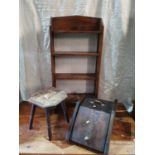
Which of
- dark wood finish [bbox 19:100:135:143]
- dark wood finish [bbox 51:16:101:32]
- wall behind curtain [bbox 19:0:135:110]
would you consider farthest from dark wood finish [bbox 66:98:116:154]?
dark wood finish [bbox 51:16:101:32]

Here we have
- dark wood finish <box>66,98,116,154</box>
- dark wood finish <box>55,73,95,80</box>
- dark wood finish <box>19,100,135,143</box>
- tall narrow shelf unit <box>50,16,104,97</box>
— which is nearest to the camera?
dark wood finish <box>66,98,116,154</box>

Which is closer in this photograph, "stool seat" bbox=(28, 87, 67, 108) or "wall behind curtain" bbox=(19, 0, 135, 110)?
"stool seat" bbox=(28, 87, 67, 108)

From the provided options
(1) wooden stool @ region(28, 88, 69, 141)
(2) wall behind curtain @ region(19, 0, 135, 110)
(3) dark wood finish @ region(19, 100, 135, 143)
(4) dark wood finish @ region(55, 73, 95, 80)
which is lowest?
(3) dark wood finish @ region(19, 100, 135, 143)

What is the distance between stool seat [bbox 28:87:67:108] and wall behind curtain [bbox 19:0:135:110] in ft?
1.15

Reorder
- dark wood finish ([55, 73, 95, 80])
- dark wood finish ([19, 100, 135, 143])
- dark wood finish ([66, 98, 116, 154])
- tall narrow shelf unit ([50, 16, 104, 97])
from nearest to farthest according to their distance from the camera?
dark wood finish ([66, 98, 116, 154]) → dark wood finish ([19, 100, 135, 143]) → tall narrow shelf unit ([50, 16, 104, 97]) → dark wood finish ([55, 73, 95, 80])

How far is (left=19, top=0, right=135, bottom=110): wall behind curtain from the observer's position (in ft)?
6.04

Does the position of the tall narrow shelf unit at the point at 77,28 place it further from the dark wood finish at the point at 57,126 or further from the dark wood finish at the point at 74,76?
the dark wood finish at the point at 57,126

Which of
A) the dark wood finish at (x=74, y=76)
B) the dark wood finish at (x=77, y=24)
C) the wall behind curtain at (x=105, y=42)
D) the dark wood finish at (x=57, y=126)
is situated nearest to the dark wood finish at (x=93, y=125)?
the dark wood finish at (x=57, y=126)

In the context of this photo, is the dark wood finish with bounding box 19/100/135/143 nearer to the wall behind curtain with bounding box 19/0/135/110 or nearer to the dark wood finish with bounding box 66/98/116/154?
the dark wood finish with bounding box 66/98/116/154

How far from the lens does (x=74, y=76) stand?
6.41 feet

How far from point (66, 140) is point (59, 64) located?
704 mm
